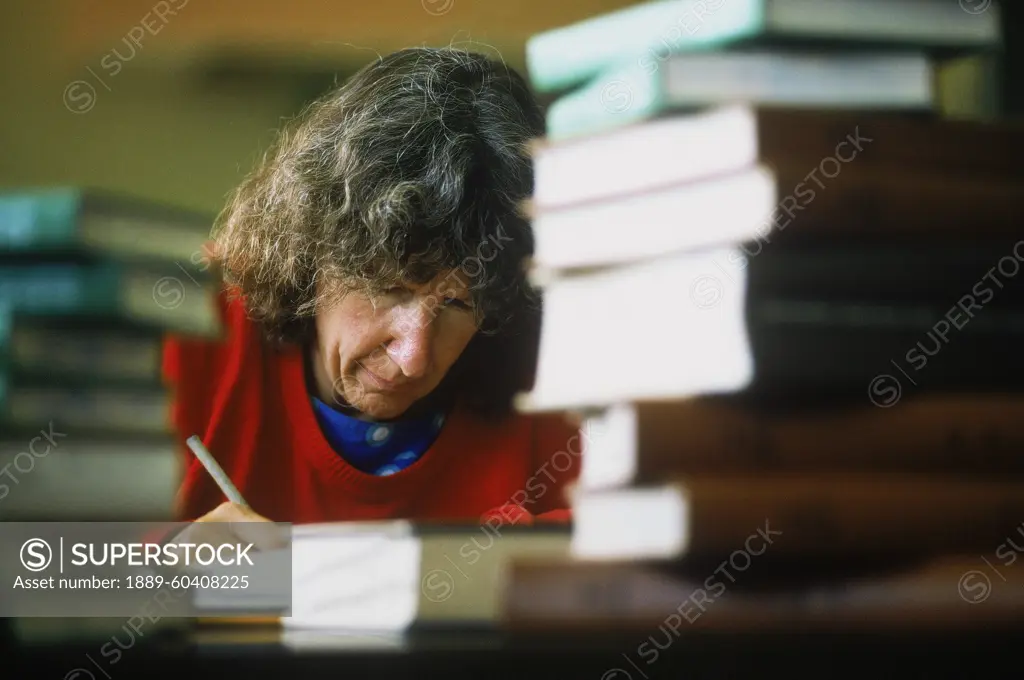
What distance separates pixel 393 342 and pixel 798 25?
710 millimetres

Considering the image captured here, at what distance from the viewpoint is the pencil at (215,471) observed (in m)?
1.01

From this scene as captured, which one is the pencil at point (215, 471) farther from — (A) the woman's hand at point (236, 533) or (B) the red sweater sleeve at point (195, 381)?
(A) the woman's hand at point (236, 533)

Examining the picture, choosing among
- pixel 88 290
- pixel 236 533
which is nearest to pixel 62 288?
pixel 88 290

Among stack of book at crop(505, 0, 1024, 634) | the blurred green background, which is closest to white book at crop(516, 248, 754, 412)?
stack of book at crop(505, 0, 1024, 634)

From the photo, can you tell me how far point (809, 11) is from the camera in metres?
0.63

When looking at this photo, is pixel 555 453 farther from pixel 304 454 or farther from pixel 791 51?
pixel 791 51

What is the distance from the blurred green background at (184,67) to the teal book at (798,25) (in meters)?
0.20

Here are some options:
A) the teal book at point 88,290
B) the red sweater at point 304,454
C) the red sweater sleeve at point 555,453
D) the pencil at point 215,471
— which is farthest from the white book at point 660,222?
the red sweater sleeve at point 555,453

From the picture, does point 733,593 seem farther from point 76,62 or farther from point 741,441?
point 76,62

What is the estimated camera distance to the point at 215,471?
1.08m

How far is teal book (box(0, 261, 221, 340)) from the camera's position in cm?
72

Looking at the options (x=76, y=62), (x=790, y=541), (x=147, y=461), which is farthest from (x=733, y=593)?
(x=76, y=62)

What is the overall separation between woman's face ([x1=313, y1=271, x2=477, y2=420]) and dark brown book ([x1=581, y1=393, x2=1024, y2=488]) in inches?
23.8

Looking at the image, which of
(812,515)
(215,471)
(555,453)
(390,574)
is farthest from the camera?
(555,453)
